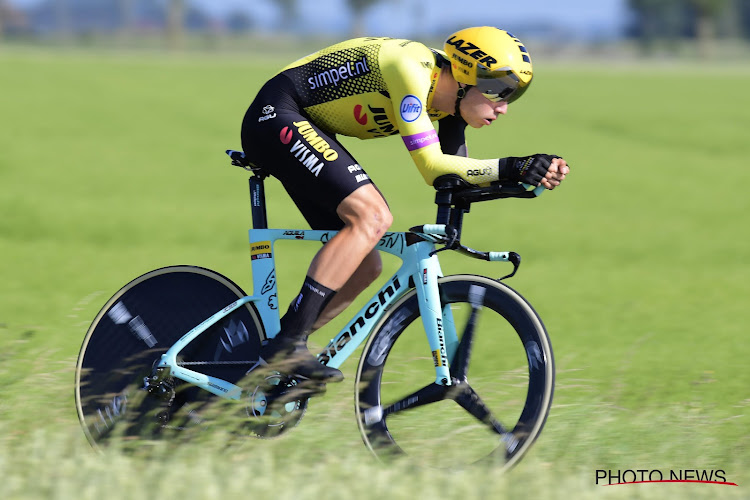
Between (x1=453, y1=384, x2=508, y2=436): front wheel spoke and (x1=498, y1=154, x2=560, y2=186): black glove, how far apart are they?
801 millimetres

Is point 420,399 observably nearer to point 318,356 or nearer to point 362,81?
point 318,356

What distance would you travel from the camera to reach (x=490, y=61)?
3488 mm

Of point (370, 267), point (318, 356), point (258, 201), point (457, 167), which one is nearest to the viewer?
point (457, 167)

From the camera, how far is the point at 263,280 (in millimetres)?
3926

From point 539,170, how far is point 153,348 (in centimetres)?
177

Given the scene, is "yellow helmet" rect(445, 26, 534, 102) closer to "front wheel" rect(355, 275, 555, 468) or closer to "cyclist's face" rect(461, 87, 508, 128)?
"cyclist's face" rect(461, 87, 508, 128)

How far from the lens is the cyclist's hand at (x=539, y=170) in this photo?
10.9ft

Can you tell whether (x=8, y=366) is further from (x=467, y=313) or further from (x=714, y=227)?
(x=714, y=227)

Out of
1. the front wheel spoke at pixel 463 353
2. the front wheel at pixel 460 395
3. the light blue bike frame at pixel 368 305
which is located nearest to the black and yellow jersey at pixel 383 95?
the light blue bike frame at pixel 368 305

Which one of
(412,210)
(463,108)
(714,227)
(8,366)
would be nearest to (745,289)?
(714,227)

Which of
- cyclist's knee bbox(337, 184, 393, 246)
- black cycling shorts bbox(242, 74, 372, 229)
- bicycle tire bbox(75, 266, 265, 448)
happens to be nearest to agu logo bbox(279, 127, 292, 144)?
black cycling shorts bbox(242, 74, 372, 229)

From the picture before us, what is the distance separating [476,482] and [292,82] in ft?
5.31

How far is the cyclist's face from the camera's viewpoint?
3.65 meters

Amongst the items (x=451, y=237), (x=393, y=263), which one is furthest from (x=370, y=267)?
(x=393, y=263)
